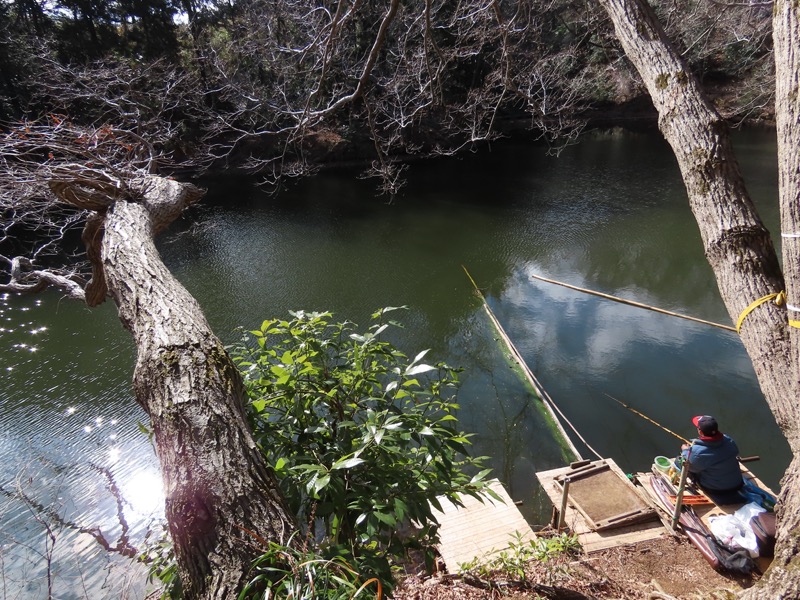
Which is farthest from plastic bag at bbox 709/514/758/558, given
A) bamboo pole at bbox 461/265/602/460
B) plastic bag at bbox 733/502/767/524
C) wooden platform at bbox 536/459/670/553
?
bamboo pole at bbox 461/265/602/460

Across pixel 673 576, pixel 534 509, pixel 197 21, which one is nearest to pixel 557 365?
pixel 534 509

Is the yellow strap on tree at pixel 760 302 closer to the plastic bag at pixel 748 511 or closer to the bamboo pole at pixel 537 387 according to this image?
the plastic bag at pixel 748 511

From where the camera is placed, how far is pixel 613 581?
2691mm

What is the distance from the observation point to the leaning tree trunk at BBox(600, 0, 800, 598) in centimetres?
122

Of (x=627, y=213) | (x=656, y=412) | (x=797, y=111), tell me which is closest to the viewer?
(x=797, y=111)

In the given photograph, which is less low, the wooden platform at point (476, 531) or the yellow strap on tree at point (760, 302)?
the yellow strap on tree at point (760, 302)

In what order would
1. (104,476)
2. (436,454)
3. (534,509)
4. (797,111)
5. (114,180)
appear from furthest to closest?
(104,476), (534,509), (114,180), (436,454), (797,111)

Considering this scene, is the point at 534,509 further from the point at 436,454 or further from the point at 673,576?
the point at 436,454

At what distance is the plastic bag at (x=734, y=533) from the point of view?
294 centimetres

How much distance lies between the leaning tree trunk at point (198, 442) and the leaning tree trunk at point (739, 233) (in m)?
1.35

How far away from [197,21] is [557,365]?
14617mm

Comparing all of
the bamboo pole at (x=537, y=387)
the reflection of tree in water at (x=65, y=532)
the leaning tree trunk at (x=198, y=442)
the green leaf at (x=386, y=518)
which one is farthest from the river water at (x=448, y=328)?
the green leaf at (x=386, y=518)

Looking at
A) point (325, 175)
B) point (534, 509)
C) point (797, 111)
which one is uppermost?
point (325, 175)

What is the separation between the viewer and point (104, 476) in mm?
4957
